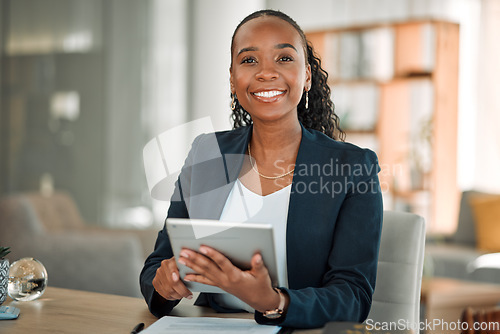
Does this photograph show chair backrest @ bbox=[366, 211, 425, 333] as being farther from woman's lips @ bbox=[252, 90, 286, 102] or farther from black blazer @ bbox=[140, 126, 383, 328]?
woman's lips @ bbox=[252, 90, 286, 102]

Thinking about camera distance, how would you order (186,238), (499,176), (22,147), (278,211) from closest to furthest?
(186,238) → (278,211) → (22,147) → (499,176)

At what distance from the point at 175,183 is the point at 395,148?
13.0 ft

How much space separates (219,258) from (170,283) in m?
0.18

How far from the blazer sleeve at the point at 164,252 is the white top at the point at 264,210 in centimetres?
12

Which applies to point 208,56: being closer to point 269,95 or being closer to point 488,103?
point 488,103

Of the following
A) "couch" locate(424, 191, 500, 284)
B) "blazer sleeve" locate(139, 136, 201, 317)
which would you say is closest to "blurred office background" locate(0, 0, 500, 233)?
"couch" locate(424, 191, 500, 284)

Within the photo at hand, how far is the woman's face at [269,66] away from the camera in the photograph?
4.66ft

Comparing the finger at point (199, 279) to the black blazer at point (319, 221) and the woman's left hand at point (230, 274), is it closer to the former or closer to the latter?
the woman's left hand at point (230, 274)

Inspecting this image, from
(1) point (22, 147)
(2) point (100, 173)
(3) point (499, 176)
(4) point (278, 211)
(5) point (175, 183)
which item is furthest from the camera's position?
(3) point (499, 176)

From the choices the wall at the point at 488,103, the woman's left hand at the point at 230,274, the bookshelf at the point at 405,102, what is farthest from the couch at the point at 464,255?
the woman's left hand at the point at 230,274

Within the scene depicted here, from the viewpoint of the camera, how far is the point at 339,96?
577 cm

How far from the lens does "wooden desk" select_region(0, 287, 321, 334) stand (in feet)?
3.67

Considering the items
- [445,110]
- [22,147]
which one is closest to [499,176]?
[445,110]

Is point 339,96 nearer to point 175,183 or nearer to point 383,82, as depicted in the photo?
point 383,82
